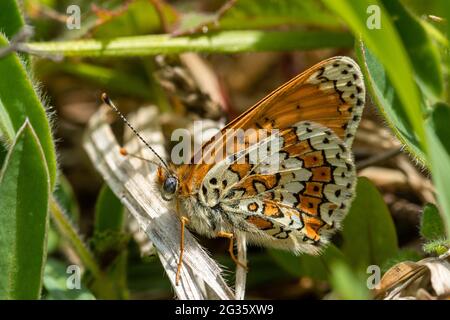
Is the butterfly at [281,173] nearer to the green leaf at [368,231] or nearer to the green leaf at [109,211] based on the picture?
the green leaf at [368,231]

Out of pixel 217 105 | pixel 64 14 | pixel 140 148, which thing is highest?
pixel 64 14

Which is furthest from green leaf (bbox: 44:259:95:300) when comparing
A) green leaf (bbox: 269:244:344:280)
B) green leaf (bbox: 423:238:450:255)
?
green leaf (bbox: 423:238:450:255)

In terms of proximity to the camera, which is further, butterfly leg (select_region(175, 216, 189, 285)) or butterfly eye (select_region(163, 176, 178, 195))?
butterfly eye (select_region(163, 176, 178, 195))

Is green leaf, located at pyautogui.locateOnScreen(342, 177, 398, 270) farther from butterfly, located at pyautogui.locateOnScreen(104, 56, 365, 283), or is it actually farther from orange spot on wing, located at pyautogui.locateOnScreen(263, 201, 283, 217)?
orange spot on wing, located at pyautogui.locateOnScreen(263, 201, 283, 217)

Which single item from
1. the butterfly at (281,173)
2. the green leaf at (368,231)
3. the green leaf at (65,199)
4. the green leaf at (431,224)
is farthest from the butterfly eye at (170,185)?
the green leaf at (431,224)

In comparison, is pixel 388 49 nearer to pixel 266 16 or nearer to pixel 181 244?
pixel 181 244
